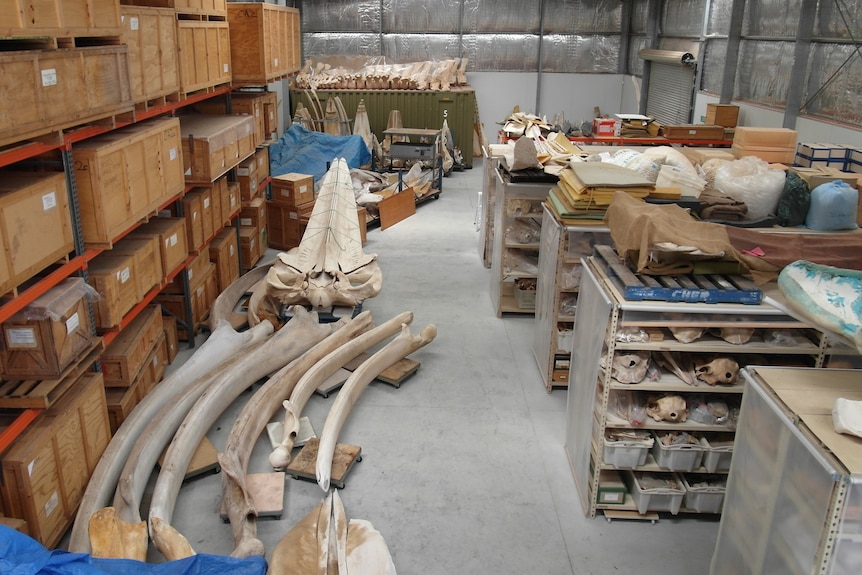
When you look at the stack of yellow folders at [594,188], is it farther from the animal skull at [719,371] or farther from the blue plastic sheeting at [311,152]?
the blue plastic sheeting at [311,152]

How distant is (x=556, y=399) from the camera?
22.1 ft

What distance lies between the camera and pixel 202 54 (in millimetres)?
7551

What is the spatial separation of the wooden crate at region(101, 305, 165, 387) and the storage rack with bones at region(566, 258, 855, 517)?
151 inches

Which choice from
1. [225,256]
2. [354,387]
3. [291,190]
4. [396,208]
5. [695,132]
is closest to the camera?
[354,387]

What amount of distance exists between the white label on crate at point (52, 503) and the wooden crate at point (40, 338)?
80cm

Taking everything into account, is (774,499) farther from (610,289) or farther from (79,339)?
(79,339)

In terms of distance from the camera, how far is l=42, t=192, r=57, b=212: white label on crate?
443cm

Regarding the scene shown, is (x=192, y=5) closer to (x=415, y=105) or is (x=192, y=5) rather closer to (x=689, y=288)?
(x=689, y=288)

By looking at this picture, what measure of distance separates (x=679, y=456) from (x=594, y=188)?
2.27 metres

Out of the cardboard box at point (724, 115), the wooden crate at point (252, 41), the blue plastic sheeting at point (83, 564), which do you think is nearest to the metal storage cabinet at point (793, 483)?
the blue plastic sheeting at point (83, 564)

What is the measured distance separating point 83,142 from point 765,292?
513 cm

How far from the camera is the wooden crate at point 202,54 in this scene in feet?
22.9

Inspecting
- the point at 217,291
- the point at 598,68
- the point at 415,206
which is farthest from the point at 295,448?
the point at 598,68

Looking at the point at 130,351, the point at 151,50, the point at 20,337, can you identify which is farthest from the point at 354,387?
the point at 151,50
